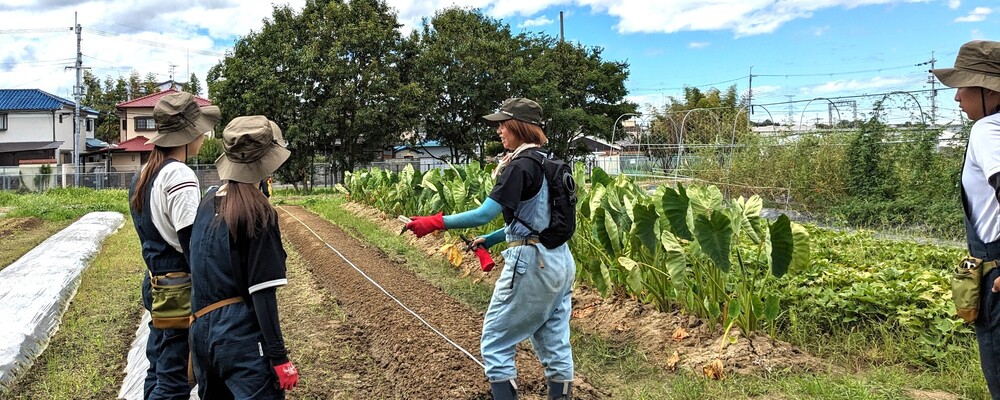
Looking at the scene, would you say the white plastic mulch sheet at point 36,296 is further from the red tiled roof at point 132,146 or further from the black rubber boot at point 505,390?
the red tiled roof at point 132,146

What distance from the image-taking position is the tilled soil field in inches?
181

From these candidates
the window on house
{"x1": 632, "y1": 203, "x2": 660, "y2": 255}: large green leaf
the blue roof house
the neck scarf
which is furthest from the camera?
the window on house

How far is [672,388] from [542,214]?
5.14 feet

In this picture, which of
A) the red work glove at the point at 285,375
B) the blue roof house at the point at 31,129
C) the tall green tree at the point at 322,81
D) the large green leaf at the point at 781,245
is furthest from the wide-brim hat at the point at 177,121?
the blue roof house at the point at 31,129

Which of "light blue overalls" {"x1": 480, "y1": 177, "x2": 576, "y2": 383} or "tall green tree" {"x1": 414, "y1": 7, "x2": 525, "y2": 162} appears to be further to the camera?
"tall green tree" {"x1": 414, "y1": 7, "x2": 525, "y2": 162}

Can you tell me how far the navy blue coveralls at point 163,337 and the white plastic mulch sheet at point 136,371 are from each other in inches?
40.6

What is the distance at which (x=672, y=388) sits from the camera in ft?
14.5

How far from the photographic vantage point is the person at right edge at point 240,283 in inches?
105

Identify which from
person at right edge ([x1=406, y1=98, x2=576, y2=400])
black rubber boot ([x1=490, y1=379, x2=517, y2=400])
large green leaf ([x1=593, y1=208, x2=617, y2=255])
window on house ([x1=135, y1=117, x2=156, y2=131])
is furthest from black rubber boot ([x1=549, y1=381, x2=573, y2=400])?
window on house ([x1=135, y1=117, x2=156, y2=131])

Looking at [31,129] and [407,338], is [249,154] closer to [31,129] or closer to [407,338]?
[407,338]

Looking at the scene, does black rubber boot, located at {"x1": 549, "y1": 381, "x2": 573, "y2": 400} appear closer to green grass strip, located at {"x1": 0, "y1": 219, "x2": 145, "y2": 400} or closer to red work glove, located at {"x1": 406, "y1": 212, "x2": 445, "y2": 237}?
red work glove, located at {"x1": 406, "y1": 212, "x2": 445, "y2": 237}

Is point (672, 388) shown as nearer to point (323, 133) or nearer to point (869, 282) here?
point (869, 282)

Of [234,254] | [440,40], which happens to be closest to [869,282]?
[234,254]

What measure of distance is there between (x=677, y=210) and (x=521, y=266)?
1.89 metres
